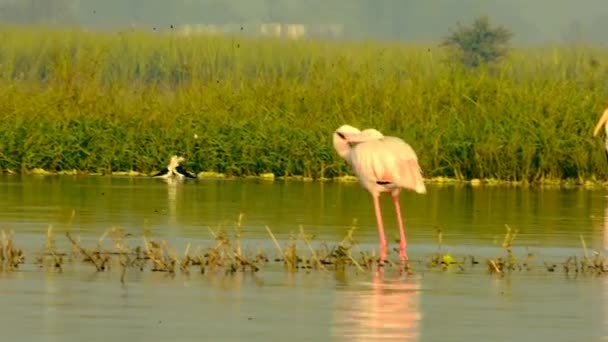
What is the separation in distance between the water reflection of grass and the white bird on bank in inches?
384

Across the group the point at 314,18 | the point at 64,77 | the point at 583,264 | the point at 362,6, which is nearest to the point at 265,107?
the point at 64,77

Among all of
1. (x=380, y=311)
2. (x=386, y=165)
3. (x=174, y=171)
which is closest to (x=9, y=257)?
(x=380, y=311)

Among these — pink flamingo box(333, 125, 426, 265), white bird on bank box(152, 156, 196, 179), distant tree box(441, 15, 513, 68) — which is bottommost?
pink flamingo box(333, 125, 426, 265)

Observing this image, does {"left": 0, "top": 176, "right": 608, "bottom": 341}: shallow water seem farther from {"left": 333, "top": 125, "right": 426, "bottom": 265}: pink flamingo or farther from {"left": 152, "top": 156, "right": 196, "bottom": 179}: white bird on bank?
{"left": 152, "top": 156, "right": 196, "bottom": 179}: white bird on bank

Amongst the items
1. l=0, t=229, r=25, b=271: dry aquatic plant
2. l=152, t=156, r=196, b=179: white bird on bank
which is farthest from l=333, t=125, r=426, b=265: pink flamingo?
l=152, t=156, r=196, b=179: white bird on bank

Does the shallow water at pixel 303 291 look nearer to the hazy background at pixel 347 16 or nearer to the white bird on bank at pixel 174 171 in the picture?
the white bird on bank at pixel 174 171

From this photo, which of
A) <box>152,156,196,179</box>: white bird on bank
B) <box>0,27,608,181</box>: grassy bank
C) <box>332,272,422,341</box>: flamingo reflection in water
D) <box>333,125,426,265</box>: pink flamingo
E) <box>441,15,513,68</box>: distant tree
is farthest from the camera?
<box>441,15,513,68</box>: distant tree

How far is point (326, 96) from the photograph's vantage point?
1009 inches

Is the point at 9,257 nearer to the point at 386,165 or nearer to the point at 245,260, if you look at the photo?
the point at 245,260

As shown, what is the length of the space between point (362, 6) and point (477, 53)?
2931cm

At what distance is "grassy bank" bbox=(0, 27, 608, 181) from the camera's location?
23109 mm

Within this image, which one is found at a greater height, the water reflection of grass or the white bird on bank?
the white bird on bank

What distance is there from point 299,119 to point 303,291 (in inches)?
549

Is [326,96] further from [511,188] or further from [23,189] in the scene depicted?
[23,189]
